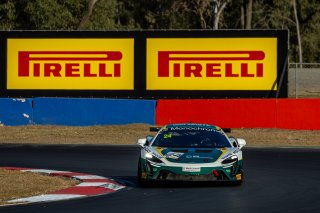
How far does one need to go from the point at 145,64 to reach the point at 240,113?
5.75 meters

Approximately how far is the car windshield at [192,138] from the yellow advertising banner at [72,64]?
829 inches

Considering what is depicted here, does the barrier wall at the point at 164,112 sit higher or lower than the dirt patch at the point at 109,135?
higher

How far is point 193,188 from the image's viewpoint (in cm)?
1881

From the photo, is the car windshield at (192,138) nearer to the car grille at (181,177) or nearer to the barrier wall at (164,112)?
the car grille at (181,177)

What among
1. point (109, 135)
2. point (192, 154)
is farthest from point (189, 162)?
point (109, 135)

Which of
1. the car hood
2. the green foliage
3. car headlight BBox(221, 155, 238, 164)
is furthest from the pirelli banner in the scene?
car headlight BBox(221, 155, 238, 164)

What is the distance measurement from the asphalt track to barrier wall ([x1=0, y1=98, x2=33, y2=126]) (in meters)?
8.79

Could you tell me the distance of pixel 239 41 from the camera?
41.0m

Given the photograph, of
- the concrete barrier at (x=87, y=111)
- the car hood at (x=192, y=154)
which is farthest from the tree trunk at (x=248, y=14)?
the car hood at (x=192, y=154)

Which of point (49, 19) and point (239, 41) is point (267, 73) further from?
point (49, 19)

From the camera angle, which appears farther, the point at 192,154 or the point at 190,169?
the point at 192,154

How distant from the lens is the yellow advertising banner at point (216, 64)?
40.9m

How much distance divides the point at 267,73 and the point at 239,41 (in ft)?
5.27

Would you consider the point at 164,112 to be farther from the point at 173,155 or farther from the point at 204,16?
the point at 204,16
